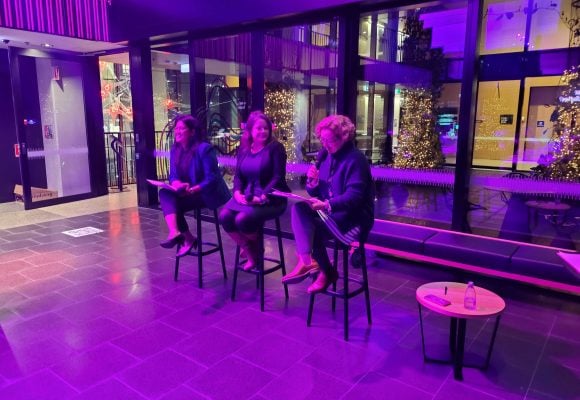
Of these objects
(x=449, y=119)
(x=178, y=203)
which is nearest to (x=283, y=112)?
(x=449, y=119)

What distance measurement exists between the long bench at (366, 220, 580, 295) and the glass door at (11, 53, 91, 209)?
19.5 feet

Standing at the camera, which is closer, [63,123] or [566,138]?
[566,138]

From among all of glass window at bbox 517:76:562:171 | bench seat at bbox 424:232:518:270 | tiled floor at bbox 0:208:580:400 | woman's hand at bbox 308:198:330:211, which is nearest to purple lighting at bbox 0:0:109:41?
tiled floor at bbox 0:208:580:400

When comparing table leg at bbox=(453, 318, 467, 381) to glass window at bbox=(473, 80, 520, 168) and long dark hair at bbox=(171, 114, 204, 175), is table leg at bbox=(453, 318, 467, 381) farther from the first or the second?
glass window at bbox=(473, 80, 520, 168)

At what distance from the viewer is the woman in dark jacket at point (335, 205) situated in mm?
2770

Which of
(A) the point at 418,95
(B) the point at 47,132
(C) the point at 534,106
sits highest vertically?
(C) the point at 534,106

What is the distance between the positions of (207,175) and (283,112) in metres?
2.83

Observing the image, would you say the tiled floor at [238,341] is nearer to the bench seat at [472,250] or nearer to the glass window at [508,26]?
the bench seat at [472,250]

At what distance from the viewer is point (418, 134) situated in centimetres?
511

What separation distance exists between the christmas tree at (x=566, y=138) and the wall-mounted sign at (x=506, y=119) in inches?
191

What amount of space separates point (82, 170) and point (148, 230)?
3053 mm

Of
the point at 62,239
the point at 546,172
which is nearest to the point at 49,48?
the point at 62,239

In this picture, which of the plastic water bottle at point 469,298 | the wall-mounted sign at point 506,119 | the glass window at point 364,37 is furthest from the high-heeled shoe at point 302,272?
the wall-mounted sign at point 506,119

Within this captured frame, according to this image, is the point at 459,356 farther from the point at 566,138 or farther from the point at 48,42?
the point at 48,42
